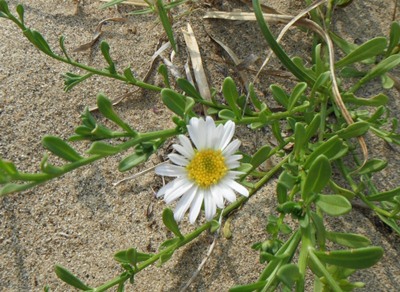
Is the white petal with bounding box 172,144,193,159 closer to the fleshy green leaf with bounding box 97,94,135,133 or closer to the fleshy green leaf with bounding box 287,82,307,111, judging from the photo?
the fleshy green leaf with bounding box 97,94,135,133

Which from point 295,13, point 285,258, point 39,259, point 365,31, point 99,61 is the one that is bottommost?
point 285,258

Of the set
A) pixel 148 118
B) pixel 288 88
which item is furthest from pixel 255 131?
pixel 148 118

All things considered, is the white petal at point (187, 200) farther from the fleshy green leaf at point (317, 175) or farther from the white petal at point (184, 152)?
the fleshy green leaf at point (317, 175)

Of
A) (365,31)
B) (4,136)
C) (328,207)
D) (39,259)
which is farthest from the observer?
(365,31)

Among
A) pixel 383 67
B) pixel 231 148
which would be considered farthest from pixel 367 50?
pixel 231 148

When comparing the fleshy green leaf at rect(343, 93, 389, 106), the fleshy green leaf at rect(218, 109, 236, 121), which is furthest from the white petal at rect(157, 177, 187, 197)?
the fleshy green leaf at rect(343, 93, 389, 106)

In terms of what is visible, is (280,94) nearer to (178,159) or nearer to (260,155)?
(260,155)

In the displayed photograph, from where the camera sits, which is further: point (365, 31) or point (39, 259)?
point (365, 31)

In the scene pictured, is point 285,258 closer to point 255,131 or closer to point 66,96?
point 255,131
